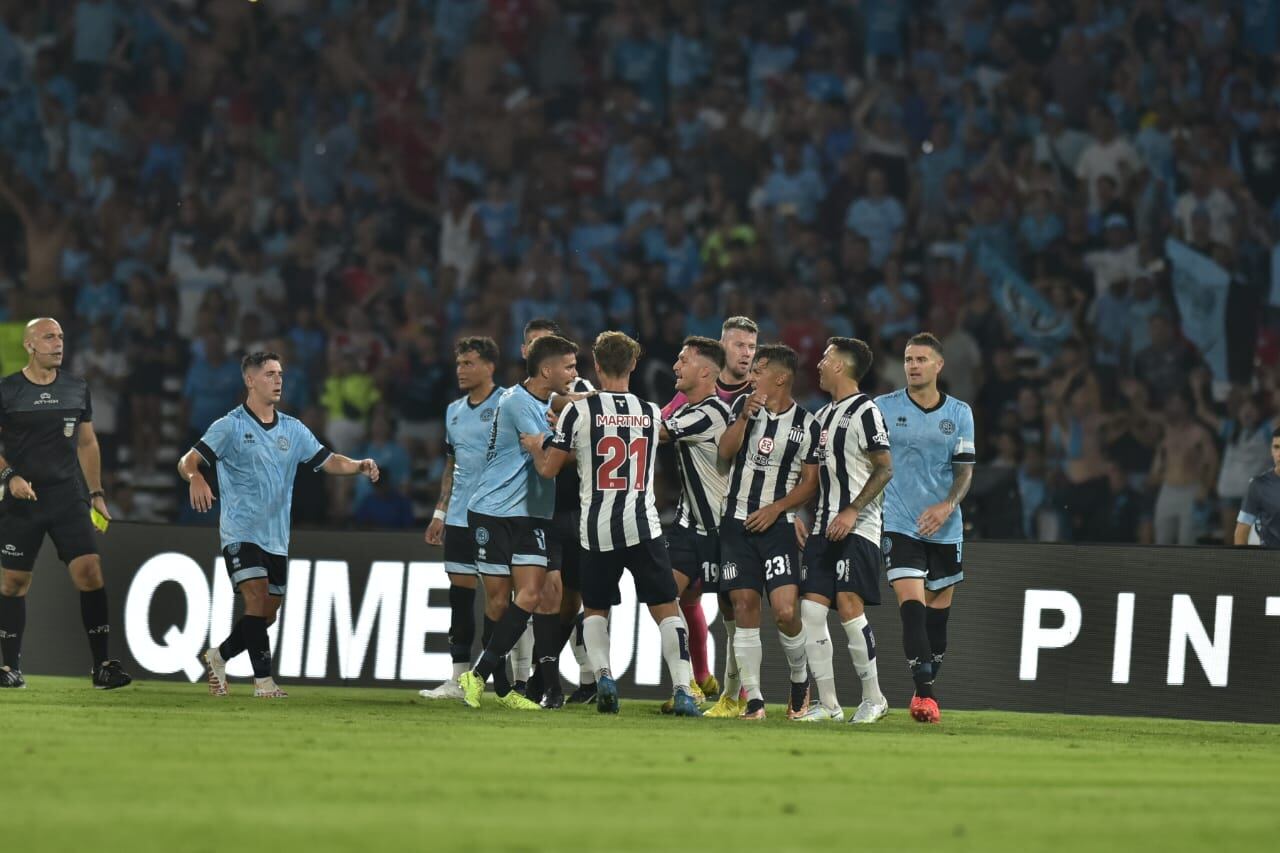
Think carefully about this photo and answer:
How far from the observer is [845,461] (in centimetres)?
1101

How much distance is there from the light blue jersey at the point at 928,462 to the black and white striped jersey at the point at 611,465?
168 cm

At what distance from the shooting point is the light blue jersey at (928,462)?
455 inches

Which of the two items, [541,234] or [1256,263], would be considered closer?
[1256,263]

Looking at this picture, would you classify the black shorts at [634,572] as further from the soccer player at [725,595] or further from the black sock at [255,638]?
the black sock at [255,638]

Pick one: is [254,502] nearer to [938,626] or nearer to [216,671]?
[216,671]

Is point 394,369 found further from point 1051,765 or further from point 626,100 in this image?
point 1051,765

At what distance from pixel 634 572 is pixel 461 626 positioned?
2.03 m

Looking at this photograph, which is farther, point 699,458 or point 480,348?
point 480,348

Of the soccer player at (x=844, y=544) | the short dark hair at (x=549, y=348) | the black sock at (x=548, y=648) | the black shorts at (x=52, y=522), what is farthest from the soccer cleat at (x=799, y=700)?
the black shorts at (x=52, y=522)

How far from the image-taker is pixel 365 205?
2080 centimetres

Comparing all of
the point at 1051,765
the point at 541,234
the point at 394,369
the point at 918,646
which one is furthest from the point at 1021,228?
the point at 1051,765

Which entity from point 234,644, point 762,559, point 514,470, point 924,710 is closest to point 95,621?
point 234,644

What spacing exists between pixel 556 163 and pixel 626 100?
3.54ft

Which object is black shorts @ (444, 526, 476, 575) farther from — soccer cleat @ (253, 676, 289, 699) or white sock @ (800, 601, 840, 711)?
white sock @ (800, 601, 840, 711)
